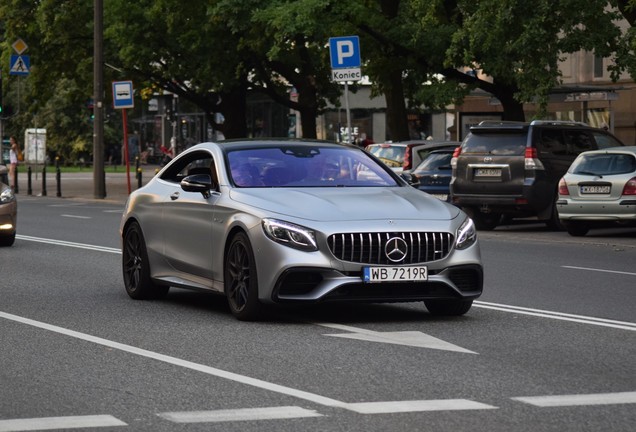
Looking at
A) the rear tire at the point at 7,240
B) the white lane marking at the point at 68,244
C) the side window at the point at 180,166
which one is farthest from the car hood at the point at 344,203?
the rear tire at the point at 7,240

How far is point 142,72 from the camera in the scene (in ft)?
162

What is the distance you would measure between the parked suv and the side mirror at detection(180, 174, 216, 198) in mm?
14607

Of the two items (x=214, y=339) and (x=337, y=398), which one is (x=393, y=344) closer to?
(x=214, y=339)

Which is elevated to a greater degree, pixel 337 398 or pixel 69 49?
pixel 69 49

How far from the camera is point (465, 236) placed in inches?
460

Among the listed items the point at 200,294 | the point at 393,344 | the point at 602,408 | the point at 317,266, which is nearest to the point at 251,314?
the point at 317,266

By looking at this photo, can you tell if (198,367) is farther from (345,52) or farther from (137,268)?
(345,52)

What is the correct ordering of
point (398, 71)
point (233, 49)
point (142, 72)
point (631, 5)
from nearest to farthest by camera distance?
1. point (631, 5)
2. point (398, 71)
3. point (233, 49)
4. point (142, 72)

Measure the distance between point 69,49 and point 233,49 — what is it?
7.06 m

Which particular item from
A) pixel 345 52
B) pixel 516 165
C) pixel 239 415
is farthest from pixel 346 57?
pixel 239 415

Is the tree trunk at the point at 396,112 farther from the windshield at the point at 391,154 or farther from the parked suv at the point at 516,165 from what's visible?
the parked suv at the point at 516,165

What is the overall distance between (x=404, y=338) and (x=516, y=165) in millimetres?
16501

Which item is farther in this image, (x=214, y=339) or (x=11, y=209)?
(x=11, y=209)

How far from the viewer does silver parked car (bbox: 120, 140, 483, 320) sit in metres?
11.2
